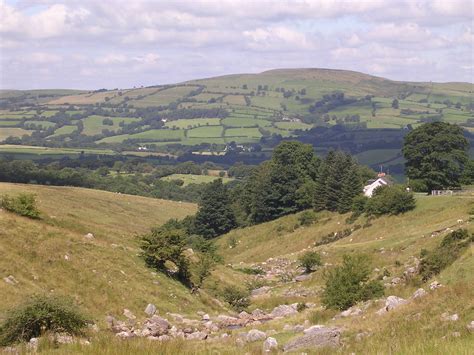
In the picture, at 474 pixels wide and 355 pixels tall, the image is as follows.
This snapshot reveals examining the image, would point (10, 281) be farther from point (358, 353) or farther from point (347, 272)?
point (358, 353)

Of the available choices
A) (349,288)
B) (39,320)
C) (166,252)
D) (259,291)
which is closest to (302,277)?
(259,291)

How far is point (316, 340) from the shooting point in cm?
1831

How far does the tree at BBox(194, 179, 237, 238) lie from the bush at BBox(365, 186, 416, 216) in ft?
112

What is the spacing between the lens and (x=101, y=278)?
1298 inches

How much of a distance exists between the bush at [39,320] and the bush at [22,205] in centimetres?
2260

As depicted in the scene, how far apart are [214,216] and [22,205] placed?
63.3 m

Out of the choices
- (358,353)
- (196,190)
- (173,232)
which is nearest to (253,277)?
(173,232)

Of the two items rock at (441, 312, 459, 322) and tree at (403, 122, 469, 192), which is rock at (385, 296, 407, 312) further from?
tree at (403, 122, 469, 192)

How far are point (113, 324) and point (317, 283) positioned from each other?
23265mm

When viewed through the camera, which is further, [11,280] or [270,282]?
[270,282]

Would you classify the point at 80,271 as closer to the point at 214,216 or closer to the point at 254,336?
Answer: the point at 254,336

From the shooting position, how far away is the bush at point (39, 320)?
16969 mm

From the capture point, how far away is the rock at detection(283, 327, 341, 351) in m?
17.4

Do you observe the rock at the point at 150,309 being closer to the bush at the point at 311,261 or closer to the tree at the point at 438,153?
the bush at the point at 311,261
